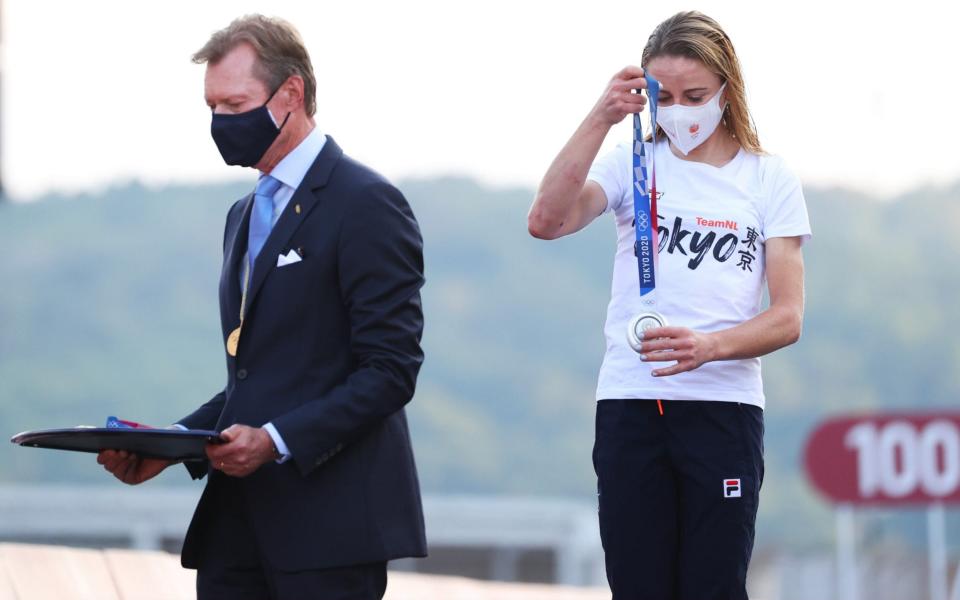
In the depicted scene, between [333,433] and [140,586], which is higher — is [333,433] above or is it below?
above

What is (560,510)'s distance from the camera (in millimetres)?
22406

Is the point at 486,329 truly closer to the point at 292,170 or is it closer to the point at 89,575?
the point at 89,575

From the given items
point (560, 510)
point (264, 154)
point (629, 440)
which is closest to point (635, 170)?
point (629, 440)

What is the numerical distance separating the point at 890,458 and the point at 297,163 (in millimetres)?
11565

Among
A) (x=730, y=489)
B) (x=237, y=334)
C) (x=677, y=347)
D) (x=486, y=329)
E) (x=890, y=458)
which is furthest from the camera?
(x=486, y=329)

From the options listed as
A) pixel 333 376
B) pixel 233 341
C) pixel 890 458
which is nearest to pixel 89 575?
pixel 233 341

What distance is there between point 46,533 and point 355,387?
2001cm

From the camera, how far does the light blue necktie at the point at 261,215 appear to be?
303cm

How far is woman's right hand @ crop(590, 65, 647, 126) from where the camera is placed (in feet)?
9.54

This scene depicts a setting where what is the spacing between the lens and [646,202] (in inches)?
116

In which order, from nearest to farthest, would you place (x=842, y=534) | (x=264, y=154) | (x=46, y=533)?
1. (x=264, y=154)
2. (x=842, y=534)
3. (x=46, y=533)

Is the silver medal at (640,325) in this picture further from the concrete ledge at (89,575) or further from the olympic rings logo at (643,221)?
the concrete ledge at (89,575)

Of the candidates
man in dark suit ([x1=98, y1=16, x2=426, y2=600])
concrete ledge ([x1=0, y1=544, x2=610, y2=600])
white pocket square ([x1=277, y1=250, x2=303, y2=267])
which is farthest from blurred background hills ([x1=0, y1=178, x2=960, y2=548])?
white pocket square ([x1=277, y1=250, x2=303, y2=267])

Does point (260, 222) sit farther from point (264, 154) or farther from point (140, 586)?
point (140, 586)
